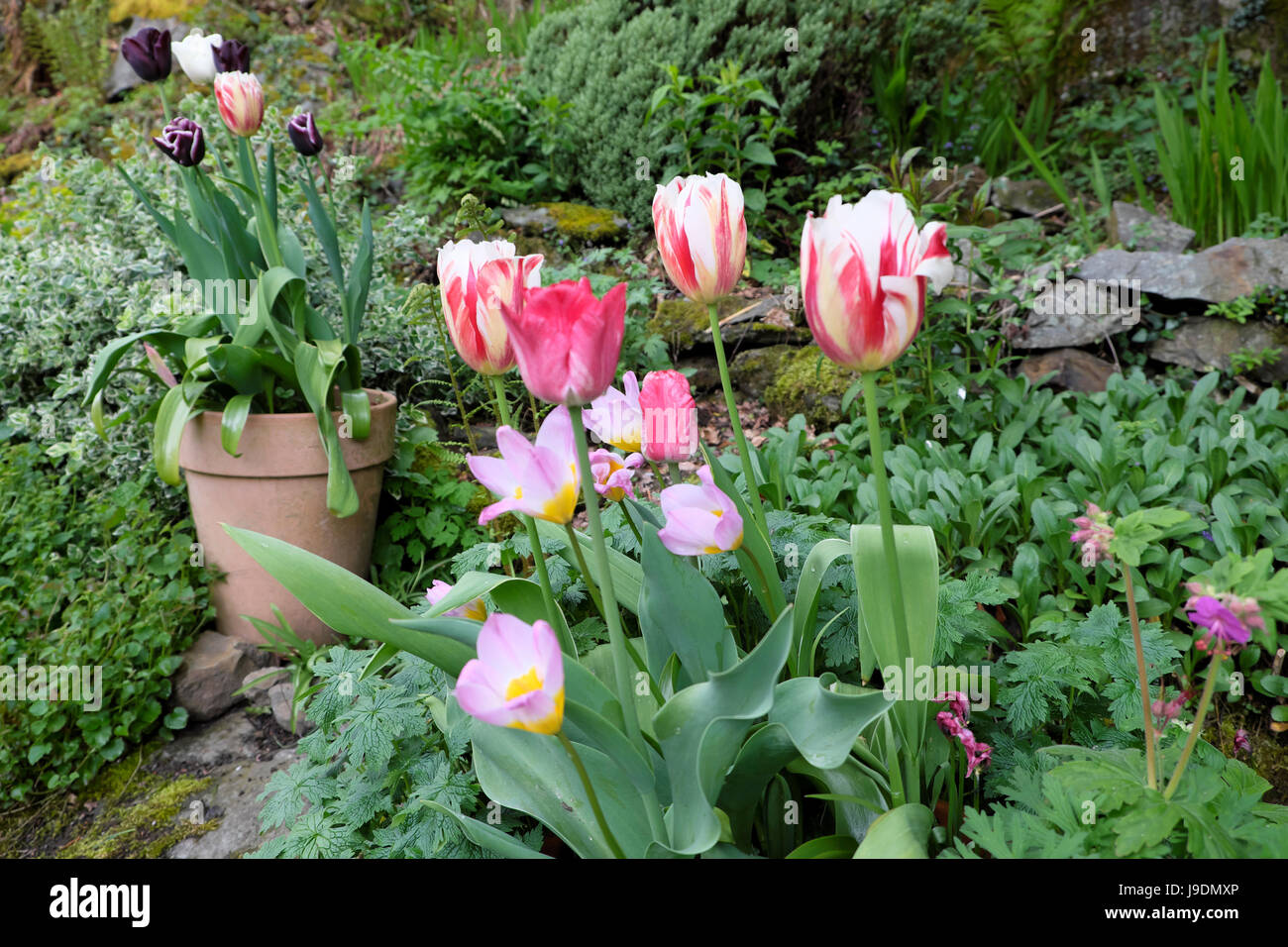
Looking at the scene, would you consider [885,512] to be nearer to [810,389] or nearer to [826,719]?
[826,719]

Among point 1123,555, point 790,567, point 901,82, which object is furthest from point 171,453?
point 901,82

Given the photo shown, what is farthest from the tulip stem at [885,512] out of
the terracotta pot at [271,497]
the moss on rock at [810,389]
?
the moss on rock at [810,389]

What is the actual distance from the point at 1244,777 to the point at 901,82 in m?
3.92

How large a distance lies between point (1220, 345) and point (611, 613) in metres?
3.10

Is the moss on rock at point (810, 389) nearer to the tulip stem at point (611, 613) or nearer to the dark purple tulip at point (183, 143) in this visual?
the dark purple tulip at point (183, 143)

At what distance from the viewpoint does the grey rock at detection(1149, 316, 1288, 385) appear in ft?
9.71

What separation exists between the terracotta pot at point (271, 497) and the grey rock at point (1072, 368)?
2298mm

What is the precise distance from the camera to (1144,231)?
352 cm

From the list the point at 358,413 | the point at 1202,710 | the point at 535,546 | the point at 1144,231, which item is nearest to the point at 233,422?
the point at 358,413

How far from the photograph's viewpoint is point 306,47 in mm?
6383

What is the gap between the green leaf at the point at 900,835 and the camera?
884 millimetres

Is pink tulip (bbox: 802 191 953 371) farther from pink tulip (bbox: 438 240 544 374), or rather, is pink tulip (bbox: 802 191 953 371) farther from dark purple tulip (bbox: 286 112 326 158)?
dark purple tulip (bbox: 286 112 326 158)

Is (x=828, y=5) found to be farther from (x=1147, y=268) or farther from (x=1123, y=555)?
(x=1123, y=555)

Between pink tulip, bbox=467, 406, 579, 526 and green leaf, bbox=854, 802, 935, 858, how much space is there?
1.60 ft
